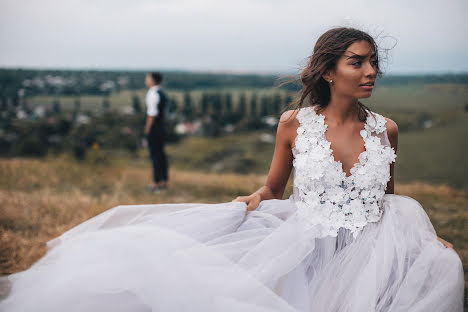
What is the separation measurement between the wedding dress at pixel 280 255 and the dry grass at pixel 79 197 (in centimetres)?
175

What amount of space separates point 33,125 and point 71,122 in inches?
61.7

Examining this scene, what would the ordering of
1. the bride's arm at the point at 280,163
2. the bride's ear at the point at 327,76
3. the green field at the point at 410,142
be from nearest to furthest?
the bride's ear at the point at 327,76, the bride's arm at the point at 280,163, the green field at the point at 410,142

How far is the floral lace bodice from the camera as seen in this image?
6.01 feet

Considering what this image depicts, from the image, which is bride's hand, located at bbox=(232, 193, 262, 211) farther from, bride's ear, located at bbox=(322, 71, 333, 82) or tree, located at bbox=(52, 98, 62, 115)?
tree, located at bbox=(52, 98, 62, 115)

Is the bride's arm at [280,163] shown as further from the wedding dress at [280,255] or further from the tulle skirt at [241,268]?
the tulle skirt at [241,268]

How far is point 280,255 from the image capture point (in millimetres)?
1609

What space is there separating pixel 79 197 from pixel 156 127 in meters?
1.76

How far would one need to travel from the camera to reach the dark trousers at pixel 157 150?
612cm

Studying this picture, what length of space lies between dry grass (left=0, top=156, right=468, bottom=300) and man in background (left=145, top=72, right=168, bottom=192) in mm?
318

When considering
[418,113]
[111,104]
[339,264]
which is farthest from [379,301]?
[111,104]

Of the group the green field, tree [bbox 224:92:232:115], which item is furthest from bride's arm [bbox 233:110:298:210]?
tree [bbox 224:92:232:115]

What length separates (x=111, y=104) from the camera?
1709 centimetres

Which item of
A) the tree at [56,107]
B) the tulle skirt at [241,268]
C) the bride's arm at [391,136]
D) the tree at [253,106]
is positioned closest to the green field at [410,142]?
the tree at [56,107]

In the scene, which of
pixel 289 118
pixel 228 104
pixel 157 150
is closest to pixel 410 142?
pixel 157 150
